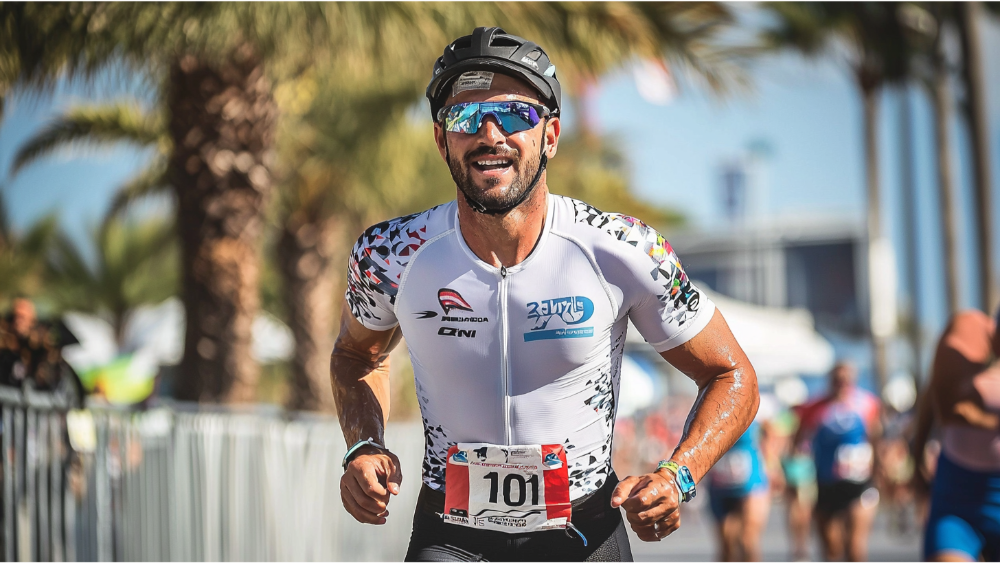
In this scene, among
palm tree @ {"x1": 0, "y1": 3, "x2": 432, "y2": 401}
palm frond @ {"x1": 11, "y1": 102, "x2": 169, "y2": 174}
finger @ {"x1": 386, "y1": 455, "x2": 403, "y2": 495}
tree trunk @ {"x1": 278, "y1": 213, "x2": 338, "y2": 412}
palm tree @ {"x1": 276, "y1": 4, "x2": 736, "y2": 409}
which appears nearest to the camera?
finger @ {"x1": 386, "y1": 455, "x2": 403, "y2": 495}

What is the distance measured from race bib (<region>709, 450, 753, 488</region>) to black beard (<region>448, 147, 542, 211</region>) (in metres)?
7.18

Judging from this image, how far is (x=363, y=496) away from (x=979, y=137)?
45.7ft

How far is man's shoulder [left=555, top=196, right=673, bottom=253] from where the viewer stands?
296 cm

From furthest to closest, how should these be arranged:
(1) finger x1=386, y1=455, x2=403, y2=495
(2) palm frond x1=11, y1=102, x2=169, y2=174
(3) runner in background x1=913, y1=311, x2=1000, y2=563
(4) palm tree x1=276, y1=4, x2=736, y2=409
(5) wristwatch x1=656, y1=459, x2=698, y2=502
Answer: (2) palm frond x1=11, y1=102, x2=169, y2=174
(4) palm tree x1=276, y1=4, x2=736, y2=409
(3) runner in background x1=913, y1=311, x2=1000, y2=563
(1) finger x1=386, y1=455, x2=403, y2=495
(5) wristwatch x1=656, y1=459, x2=698, y2=502

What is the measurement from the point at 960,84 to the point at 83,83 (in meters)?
12.0

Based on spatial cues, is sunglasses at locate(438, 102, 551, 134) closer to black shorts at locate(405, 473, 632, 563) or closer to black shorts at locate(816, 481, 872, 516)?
black shorts at locate(405, 473, 632, 563)

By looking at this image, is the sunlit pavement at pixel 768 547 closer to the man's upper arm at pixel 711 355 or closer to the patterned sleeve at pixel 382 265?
the man's upper arm at pixel 711 355

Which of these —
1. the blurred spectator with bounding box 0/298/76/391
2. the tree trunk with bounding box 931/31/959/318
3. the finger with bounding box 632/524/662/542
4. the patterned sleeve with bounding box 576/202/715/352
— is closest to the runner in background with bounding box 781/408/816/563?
the tree trunk with bounding box 931/31/959/318

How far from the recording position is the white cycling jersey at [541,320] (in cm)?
293

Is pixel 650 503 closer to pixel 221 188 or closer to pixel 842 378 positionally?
pixel 221 188

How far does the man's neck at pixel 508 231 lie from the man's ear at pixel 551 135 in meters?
0.11

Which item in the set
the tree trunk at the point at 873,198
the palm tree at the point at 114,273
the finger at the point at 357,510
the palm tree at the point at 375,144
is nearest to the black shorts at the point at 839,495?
the palm tree at the point at 375,144

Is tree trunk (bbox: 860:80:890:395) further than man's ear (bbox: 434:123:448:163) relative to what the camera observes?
Yes

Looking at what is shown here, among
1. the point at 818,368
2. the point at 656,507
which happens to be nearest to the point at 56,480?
the point at 656,507
